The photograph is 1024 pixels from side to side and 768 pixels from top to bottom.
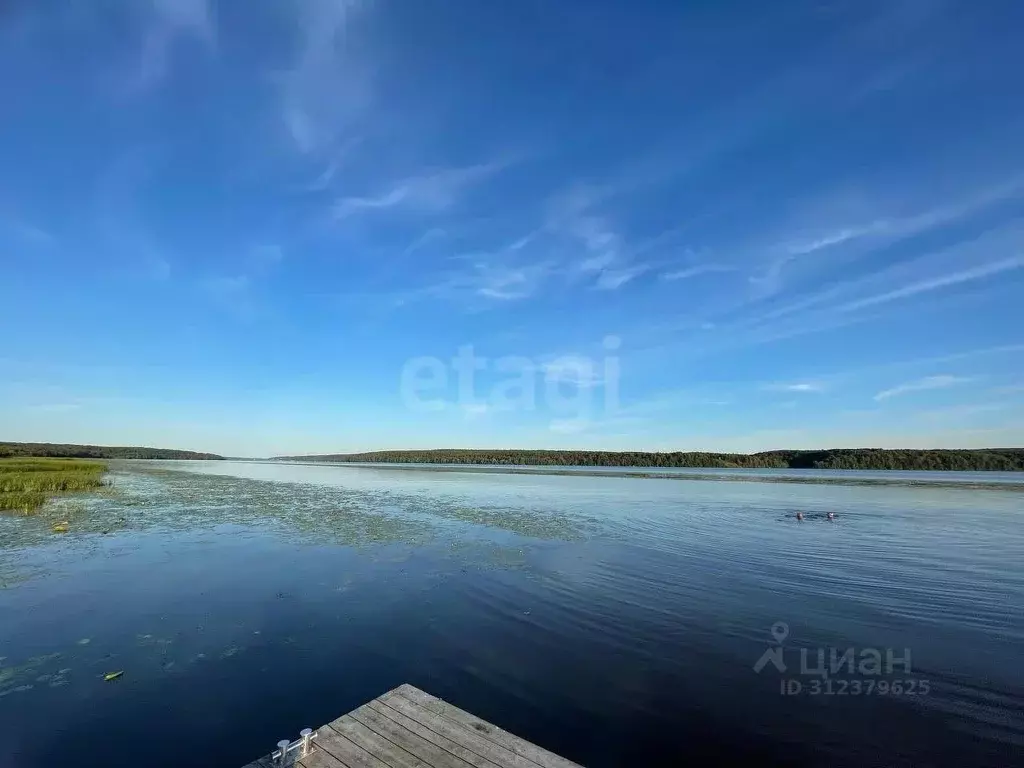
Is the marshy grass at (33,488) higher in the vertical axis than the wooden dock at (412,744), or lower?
higher

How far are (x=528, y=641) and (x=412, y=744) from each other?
451cm

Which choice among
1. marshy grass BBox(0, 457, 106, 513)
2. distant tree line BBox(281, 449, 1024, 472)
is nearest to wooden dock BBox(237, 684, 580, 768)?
marshy grass BBox(0, 457, 106, 513)

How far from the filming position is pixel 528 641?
9.07 m

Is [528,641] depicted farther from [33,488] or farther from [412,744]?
[33,488]

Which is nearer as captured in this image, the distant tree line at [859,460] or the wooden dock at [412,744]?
the wooden dock at [412,744]

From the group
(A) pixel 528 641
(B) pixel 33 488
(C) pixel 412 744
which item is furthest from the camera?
(B) pixel 33 488

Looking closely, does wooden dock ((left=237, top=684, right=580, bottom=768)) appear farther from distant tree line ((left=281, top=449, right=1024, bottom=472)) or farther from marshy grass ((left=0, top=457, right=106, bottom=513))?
distant tree line ((left=281, top=449, right=1024, bottom=472))

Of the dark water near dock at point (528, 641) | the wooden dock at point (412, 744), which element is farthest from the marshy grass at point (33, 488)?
the wooden dock at point (412, 744)

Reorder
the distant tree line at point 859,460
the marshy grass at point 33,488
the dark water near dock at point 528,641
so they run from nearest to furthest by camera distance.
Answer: the dark water near dock at point 528,641
the marshy grass at point 33,488
the distant tree line at point 859,460

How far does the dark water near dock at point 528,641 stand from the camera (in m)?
6.14

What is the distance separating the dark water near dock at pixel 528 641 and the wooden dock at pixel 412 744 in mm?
1338

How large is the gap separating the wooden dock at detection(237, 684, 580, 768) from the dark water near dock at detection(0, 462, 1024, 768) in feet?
4.39

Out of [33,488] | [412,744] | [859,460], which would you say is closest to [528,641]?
[412,744]

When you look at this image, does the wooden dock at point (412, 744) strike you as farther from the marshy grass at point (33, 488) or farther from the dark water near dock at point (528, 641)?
the marshy grass at point (33, 488)
